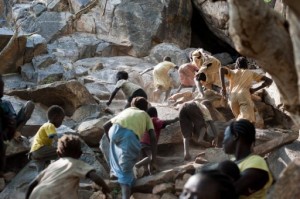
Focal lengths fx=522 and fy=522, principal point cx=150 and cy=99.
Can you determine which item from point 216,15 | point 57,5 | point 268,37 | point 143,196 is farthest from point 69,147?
point 57,5

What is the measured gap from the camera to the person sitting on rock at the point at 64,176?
5102 mm

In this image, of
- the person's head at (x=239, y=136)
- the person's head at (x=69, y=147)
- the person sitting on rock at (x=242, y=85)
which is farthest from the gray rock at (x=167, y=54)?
the person's head at (x=239, y=136)

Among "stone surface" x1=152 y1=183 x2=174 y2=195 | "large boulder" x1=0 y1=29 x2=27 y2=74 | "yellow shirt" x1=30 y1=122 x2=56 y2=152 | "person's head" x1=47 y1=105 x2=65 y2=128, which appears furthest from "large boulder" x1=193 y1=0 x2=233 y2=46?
"yellow shirt" x1=30 y1=122 x2=56 y2=152

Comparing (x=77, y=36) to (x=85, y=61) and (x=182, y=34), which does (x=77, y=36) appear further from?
(x=182, y=34)

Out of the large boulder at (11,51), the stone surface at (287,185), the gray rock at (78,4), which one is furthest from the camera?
the gray rock at (78,4)

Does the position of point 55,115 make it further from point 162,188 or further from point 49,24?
point 49,24

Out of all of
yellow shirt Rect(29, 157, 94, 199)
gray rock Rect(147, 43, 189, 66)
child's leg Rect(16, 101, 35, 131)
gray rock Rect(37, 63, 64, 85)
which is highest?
yellow shirt Rect(29, 157, 94, 199)

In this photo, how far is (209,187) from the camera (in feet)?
9.68

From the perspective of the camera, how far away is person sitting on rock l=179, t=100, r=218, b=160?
881 centimetres

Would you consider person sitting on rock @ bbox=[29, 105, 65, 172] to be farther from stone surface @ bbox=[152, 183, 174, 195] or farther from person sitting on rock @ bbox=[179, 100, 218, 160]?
person sitting on rock @ bbox=[179, 100, 218, 160]

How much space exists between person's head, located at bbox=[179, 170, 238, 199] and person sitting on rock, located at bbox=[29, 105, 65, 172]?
465 centimetres

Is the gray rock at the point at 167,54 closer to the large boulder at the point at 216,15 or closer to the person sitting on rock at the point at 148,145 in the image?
the large boulder at the point at 216,15

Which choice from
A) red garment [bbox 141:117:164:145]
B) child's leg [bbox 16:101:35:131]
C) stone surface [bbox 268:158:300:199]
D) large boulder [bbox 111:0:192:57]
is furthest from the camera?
large boulder [bbox 111:0:192:57]

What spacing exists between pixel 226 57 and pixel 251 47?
1685cm
